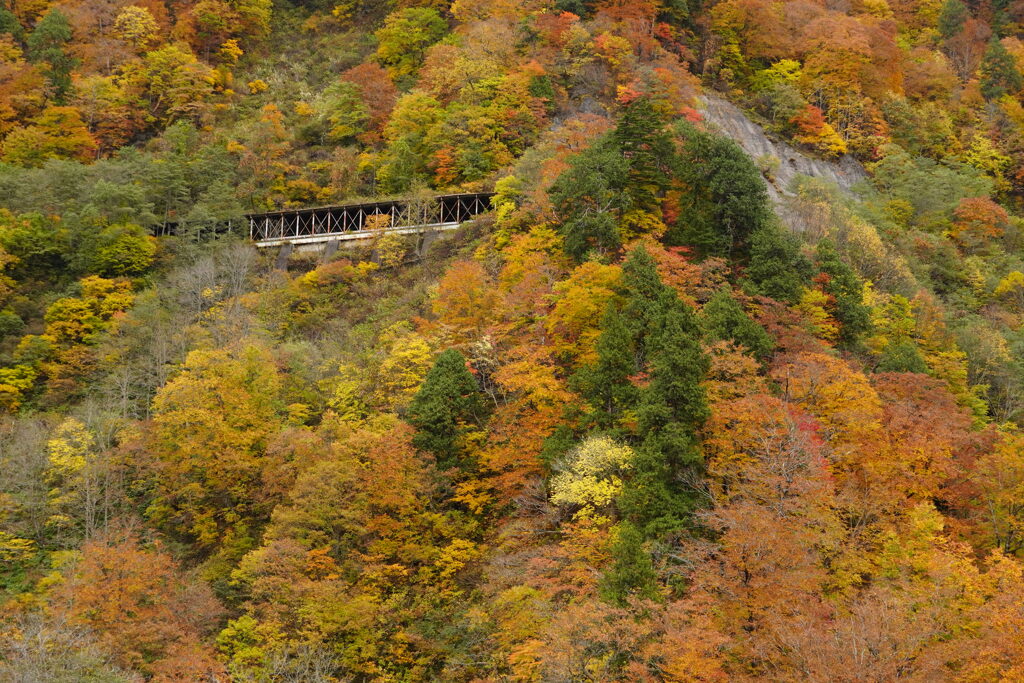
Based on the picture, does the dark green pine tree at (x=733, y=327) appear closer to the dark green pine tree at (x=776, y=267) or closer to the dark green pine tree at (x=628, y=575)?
the dark green pine tree at (x=776, y=267)

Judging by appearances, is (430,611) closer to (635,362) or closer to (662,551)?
Result: (662,551)

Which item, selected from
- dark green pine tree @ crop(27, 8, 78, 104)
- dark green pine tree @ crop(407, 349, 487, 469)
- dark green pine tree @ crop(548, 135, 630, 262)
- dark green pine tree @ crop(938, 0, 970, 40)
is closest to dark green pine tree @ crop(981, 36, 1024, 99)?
dark green pine tree @ crop(938, 0, 970, 40)

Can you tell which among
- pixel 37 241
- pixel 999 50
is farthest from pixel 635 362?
pixel 999 50

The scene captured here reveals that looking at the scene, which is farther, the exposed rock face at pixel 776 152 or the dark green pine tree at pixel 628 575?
the exposed rock face at pixel 776 152

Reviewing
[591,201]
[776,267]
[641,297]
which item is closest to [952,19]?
[776,267]

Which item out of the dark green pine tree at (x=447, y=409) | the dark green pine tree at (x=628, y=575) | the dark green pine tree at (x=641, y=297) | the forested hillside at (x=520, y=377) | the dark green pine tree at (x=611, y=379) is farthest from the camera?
the dark green pine tree at (x=447, y=409)

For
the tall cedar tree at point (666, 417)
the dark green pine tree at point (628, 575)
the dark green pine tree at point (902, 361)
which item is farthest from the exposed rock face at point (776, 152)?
the dark green pine tree at point (628, 575)

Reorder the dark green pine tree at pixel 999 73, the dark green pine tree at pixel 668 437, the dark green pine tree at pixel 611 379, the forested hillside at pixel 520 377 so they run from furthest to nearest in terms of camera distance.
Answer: the dark green pine tree at pixel 999 73
the dark green pine tree at pixel 611 379
the dark green pine tree at pixel 668 437
the forested hillside at pixel 520 377
